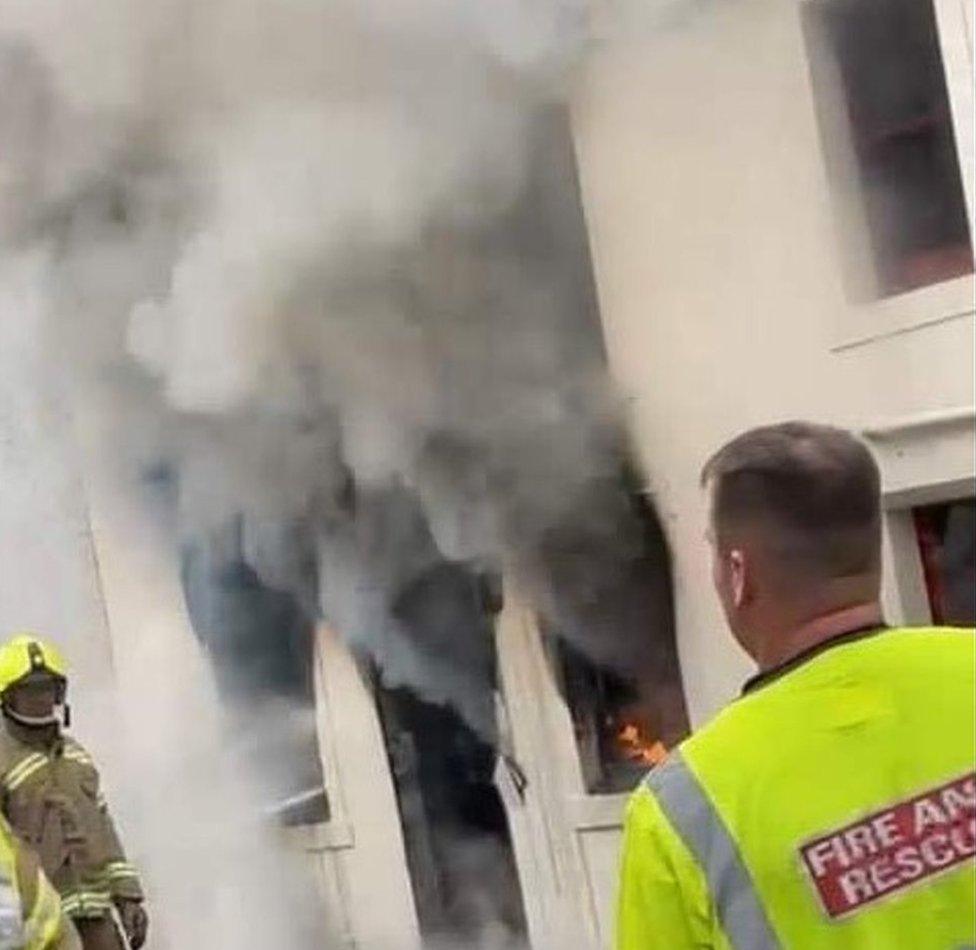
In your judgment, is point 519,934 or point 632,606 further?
point 519,934

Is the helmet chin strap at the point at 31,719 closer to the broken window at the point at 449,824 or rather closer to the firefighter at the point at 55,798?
the firefighter at the point at 55,798

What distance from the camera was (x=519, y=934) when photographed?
20.4 ft

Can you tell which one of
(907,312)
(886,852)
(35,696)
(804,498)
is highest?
(907,312)

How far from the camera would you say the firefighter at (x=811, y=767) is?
69.9 inches

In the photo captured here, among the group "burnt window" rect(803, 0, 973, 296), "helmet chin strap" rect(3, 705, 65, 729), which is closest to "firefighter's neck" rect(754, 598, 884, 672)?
"burnt window" rect(803, 0, 973, 296)

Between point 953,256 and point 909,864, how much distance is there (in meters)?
3.34

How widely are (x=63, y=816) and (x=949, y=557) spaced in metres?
2.24

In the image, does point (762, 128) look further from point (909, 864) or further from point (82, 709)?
point (909, 864)

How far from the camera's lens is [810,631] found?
1801 mm

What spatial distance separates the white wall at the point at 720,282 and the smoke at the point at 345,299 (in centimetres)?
15

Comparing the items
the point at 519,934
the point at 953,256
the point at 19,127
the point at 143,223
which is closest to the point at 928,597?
the point at 953,256

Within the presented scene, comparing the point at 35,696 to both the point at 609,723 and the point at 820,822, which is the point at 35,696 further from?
the point at 820,822

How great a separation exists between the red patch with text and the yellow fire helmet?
162 inches

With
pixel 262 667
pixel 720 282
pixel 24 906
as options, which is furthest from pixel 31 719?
pixel 24 906
